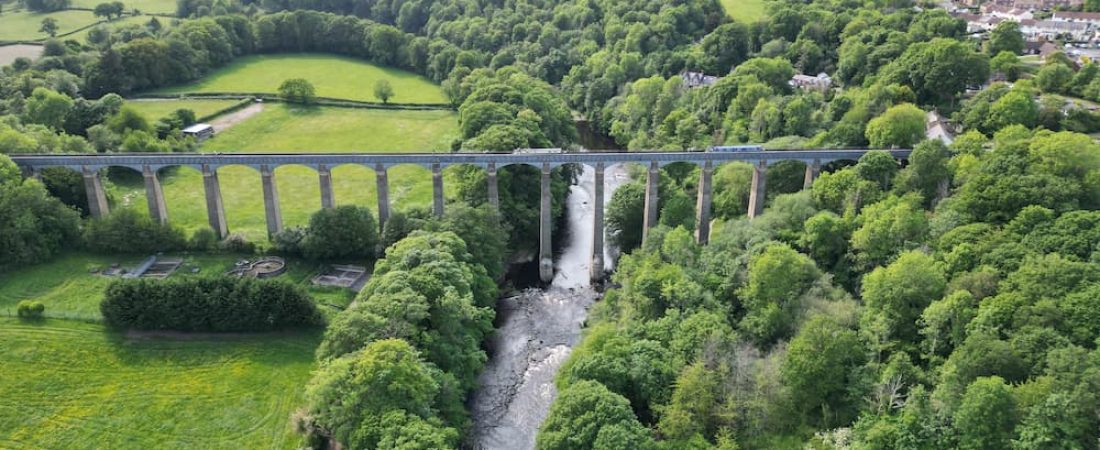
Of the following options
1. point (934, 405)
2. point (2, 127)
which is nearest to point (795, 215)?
point (934, 405)

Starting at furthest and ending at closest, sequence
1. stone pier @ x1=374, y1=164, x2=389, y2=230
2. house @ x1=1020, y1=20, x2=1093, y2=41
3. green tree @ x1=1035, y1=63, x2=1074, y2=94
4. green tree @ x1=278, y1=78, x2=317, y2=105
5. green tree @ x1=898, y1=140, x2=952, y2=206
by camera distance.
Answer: green tree @ x1=278, y1=78, x2=317, y2=105 < house @ x1=1020, y1=20, x2=1093, y2=41 < green tree @ x1=1035, y1=63, x2=1074, y2=94 < stone pier @ x1=374, y1=164, x2=389, y2=230 < green tree @ x1=898, y1=140, x2=952, y2=206

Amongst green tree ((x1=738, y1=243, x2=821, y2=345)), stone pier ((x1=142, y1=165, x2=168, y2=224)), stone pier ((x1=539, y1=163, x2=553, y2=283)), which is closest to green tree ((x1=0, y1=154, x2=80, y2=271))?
stone pier ((x1=142, y1=165, x2=168, y2=224))

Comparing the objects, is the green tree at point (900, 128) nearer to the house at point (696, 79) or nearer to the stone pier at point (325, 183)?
the house at point (696, 79)

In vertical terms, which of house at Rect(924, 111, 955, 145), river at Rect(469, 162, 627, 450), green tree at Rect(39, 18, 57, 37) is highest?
green tree at Rect(39, 18, 57, 37)

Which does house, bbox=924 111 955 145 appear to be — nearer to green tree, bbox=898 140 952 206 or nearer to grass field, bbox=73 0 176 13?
green tree, bbox=898 140 952 206

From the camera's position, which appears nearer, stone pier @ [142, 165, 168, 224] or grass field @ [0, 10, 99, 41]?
stone pier @ [142, 165, 168, 224]

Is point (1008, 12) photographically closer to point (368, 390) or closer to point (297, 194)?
point (297, 194)

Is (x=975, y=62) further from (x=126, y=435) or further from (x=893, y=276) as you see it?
(x=126, y=435)

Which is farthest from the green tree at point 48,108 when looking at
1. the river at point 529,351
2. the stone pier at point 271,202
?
the river at point 529,351
